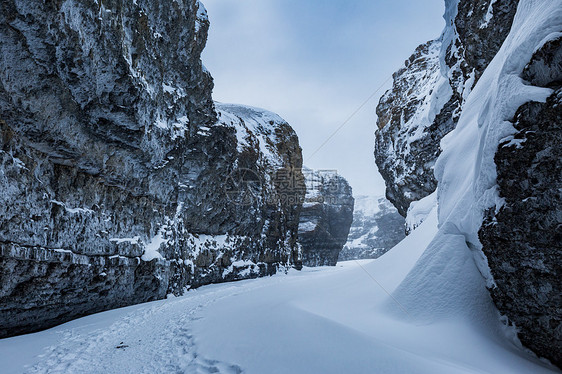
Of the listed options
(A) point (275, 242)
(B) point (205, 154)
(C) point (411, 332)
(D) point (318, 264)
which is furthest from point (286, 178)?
(C) point (411, 332)

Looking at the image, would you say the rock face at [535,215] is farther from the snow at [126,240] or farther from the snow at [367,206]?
the snow at [367,206]

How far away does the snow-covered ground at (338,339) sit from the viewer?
3.88 m

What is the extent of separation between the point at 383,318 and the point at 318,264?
5475cm

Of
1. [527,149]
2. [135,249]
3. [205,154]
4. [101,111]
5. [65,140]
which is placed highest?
[205,154]

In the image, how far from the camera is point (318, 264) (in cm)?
5862

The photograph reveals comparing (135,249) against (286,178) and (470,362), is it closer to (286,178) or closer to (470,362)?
(470,362)

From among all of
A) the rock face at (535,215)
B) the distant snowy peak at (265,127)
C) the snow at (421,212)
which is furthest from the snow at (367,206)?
the rock face at (535,215)

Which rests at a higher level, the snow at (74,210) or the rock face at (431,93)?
the rock face at (431,93)

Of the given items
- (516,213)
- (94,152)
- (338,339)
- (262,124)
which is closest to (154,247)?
(94,152)

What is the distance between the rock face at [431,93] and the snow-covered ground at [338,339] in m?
4.96

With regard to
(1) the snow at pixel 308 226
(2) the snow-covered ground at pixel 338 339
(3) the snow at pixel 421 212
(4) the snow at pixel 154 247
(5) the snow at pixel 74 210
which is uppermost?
(1) the snow at pixel 308 226

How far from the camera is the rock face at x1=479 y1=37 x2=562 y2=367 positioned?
3.57 meters

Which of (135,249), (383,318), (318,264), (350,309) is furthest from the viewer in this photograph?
(318,264)

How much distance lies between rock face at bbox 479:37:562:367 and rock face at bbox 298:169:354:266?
5052 centimetres
